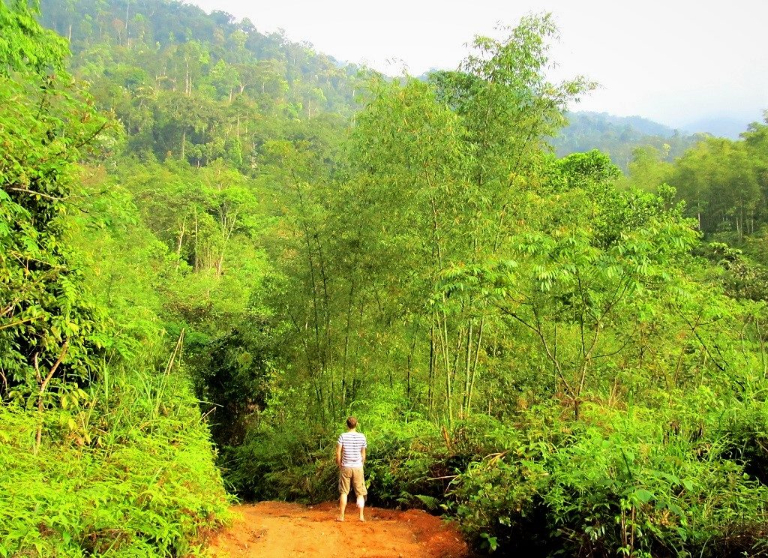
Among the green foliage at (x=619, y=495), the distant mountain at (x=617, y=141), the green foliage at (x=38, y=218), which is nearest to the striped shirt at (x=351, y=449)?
the green foliage at (x=619, y=495)

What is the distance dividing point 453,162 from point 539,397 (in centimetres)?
377

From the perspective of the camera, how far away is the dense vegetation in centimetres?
308

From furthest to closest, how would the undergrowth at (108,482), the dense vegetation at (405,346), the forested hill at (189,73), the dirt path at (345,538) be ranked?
1. the forested hill at (189,73)
2. the dirt path at (345,538)
3. the dense vegetation at (405,346)
4. the undergrowth at (108,482)

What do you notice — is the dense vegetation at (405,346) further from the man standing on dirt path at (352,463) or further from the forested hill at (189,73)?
the forested hill at (189,73)

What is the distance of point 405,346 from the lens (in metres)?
7.84

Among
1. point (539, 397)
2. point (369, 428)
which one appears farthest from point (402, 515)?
point (539, 397)

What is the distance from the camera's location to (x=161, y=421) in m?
4.16

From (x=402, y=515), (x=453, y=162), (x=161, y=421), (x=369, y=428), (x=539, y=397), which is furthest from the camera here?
(x=539, y=397)

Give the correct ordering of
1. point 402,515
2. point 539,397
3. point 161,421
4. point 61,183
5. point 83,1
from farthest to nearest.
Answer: point 83,1
point 539,397
point 402,515
point 61,183
point 161,421

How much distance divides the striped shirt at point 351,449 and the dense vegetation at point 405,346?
2.10 ft

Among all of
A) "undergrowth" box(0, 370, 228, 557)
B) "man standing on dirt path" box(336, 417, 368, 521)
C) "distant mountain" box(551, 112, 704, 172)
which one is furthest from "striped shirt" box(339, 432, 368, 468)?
"distant mountain" box(551, 112, 704, 172)

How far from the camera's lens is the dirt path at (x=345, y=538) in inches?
159

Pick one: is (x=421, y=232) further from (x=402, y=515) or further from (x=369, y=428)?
(x=402, y=515)

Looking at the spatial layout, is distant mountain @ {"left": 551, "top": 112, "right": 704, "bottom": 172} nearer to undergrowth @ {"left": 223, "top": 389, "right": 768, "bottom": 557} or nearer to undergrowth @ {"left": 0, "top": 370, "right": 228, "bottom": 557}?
undergrowth @ {"left": 223, "top": 389, "right": 768, "bottom": 557}
